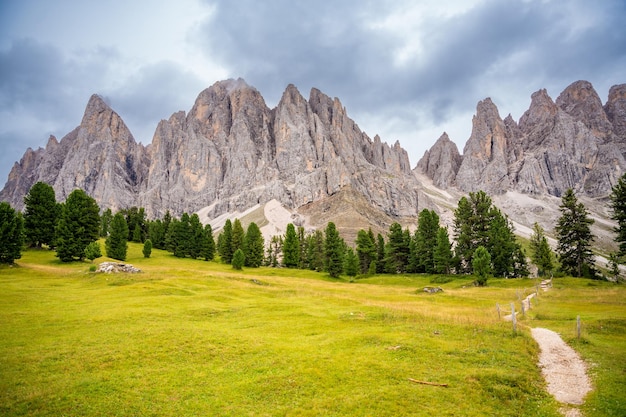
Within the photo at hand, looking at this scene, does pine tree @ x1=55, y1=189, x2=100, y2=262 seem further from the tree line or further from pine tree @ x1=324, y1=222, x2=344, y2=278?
pine tree @ x1=324, y1=222, x2=344, y2=278

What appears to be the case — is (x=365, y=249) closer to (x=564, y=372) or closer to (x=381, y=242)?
(x=381, y=242)

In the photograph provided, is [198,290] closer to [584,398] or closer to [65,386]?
[65,386]

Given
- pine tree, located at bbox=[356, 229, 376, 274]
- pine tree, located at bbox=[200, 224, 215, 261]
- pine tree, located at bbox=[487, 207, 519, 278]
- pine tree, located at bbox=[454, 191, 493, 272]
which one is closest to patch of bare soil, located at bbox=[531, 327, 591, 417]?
pine tree, located at bbox=[454, 191, 493, 272]

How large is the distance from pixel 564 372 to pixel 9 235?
6239 centimetres

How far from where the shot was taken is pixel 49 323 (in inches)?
845

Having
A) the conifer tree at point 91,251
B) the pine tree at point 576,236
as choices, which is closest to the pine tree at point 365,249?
the pine tree at point 576,236

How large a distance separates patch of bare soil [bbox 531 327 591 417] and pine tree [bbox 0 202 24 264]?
61199mm

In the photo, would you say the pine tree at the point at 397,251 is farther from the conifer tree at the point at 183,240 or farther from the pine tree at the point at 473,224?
the conifer tree at the point at 183,240

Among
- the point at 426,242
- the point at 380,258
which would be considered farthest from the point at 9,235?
the point at 380,258

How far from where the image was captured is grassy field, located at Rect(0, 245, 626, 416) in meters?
12.0

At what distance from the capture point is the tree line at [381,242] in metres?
55.6

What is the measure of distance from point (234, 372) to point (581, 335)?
2043 cm

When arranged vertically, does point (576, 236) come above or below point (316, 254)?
above

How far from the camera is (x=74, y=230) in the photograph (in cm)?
5784
